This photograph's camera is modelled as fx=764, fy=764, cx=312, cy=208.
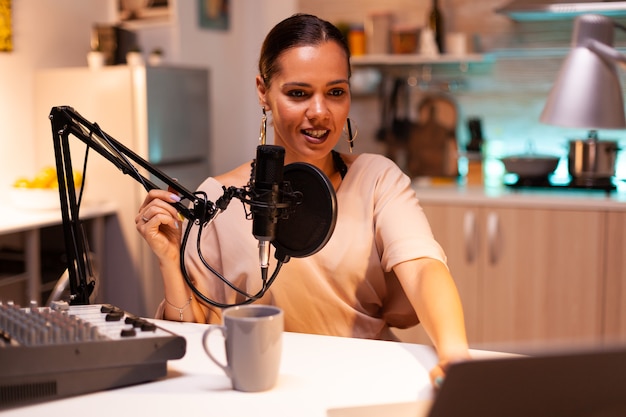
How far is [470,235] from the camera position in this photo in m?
3.43

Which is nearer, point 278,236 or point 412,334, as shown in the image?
point 278,236

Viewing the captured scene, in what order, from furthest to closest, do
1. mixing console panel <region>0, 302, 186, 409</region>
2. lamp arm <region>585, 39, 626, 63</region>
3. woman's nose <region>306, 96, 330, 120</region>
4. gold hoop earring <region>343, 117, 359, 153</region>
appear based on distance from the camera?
lamp arm <region>585, 39, 626, 63</region>
gold hoop earring <region>343, 117, 359, 153</region>
woman's nose <region>306, 96, 330, 120</region>
mixing console panel <region>0, 302, 186, 409</region>

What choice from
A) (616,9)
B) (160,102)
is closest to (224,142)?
(160,102)

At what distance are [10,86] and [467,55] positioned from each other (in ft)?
7.64

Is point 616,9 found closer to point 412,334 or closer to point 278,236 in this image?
point 412,334

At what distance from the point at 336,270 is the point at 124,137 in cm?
240

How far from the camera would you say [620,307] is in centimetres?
327

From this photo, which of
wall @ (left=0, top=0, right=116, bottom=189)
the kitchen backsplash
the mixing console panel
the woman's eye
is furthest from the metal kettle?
the mixing console panel

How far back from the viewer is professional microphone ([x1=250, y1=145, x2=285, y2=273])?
3.67ft

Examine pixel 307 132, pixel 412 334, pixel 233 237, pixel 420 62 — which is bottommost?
pixel 412 334

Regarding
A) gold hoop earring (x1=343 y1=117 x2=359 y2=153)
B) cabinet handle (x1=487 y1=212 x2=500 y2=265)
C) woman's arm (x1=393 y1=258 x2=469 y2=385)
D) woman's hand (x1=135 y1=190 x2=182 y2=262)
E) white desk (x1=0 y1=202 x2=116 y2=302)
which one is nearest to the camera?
woman's arm (x1=393 y1=258 x2=469 y2=385)

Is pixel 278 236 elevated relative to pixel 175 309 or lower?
elevated

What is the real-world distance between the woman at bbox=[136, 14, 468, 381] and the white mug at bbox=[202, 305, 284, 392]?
0.54 meters

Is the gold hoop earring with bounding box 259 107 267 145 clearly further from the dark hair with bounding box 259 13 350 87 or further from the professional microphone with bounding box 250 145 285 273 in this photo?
the professional microphone with bounding box 250 145 285 273
